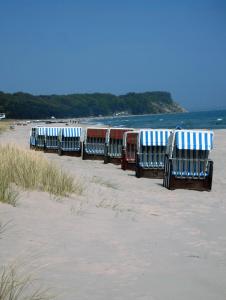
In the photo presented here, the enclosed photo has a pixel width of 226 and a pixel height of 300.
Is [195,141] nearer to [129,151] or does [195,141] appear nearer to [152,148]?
[152,148]

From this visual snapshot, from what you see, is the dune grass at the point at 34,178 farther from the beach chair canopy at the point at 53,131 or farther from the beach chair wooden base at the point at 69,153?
the beach chair canopy at the point at 53,131

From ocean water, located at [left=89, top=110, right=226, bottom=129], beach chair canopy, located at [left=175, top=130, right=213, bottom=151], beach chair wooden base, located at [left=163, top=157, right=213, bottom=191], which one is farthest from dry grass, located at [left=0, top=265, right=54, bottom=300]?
ocean water, located at [left=89, top=110, right=226, bottom=129]

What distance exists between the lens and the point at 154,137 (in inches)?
517

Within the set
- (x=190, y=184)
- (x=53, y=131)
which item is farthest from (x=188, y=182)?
(x=53, y=131)

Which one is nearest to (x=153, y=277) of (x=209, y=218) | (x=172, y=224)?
(x=172, y=224)

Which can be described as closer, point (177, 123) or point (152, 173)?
point (152, 173)

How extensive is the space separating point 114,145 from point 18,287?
1396 centimetres

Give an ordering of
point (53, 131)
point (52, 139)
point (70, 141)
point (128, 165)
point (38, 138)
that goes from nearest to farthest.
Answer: point (128, 165) < point (70, 141) < point (52, 139) < point (53, 131) < point (38, 138)

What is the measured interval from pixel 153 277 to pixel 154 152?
360 inches

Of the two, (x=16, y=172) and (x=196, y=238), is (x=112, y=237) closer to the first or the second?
(x=196, y=238)

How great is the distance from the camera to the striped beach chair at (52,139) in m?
21.8

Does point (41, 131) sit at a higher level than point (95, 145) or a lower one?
higher

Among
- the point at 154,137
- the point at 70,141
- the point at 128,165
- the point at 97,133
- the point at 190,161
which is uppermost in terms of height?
the point at 154,137

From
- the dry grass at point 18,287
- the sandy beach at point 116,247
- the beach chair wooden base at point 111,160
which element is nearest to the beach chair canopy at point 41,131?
the beach chair wooden base at point 111,160
